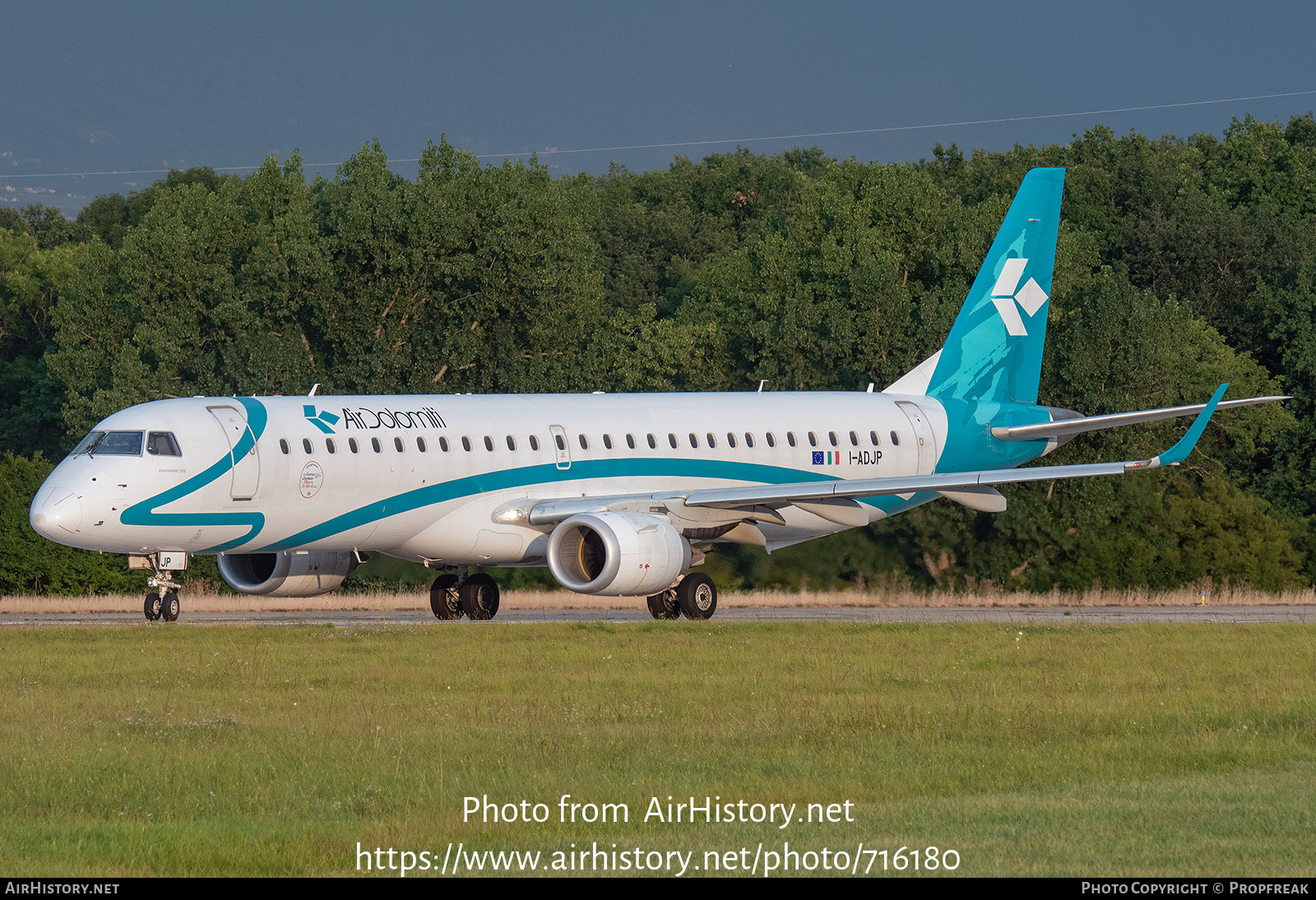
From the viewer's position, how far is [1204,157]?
304 ft

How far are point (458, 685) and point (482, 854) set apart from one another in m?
8.96

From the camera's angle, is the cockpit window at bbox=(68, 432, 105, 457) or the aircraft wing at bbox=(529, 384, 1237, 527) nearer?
the cockpit window at bbox=(68, 432, 105, 457)

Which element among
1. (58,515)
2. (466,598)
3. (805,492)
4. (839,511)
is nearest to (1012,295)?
(839,511)

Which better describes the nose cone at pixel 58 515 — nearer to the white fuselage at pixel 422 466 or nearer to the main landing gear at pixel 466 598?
the white fuselage at pixel 422 466

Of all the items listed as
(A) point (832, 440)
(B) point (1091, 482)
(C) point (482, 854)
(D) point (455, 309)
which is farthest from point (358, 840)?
(D) point (455, 309)

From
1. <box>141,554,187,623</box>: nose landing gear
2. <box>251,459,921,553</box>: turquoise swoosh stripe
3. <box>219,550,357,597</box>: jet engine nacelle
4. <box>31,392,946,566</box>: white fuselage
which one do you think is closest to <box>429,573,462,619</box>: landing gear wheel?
<box>219,550,357,597</box>: jet engine nacelle

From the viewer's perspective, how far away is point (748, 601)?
37.8 m

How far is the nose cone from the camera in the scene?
2478cm

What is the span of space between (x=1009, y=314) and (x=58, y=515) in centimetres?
2130

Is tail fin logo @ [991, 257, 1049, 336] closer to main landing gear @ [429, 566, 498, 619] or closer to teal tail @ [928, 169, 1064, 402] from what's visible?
teal tail @ [928, 169, 1064, 402]

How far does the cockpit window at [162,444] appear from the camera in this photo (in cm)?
2573

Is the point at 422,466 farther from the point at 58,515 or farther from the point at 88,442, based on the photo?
the point at 58,515

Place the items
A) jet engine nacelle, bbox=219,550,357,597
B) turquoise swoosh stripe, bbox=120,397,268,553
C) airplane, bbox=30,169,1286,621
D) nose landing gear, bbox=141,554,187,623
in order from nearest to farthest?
turquoise swoosh stripe, bbox=120,397,268,553 → airplane, bbox=30,169,1286,621 → nose landing gear, bbox=141,554,187,623 → jet engine nacelle, bbox=219,550,357,597

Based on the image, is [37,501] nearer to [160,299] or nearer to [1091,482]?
[1091,482]
